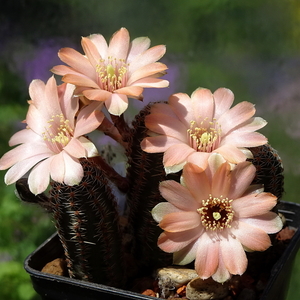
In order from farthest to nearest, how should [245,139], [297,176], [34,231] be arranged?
[297,176], [34,231], [245,139]

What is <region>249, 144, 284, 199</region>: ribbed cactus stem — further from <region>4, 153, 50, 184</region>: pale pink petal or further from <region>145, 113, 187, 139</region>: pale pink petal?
<region>4, 153, 50, 184</region>: pale pink petal

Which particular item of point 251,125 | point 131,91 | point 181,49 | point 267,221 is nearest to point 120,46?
point 131,91

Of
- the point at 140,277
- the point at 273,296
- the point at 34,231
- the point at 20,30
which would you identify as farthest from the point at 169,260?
the point at 20,30

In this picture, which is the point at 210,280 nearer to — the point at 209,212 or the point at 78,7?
the point at 209,212

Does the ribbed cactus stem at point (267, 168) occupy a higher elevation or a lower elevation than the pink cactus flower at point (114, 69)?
lower

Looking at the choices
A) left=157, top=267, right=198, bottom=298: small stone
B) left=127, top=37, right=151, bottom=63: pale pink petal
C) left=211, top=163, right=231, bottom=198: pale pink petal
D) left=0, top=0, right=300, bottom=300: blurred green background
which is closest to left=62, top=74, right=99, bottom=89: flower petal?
left=127, top=37, right=151, bottom=63: pale pink petal

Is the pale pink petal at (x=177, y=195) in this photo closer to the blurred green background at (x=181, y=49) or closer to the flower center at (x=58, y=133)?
the flower center at (x=58, y=133)

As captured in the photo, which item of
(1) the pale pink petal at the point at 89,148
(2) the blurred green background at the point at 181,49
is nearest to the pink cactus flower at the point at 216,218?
(1) the pale pink petal at the point at 89,148
